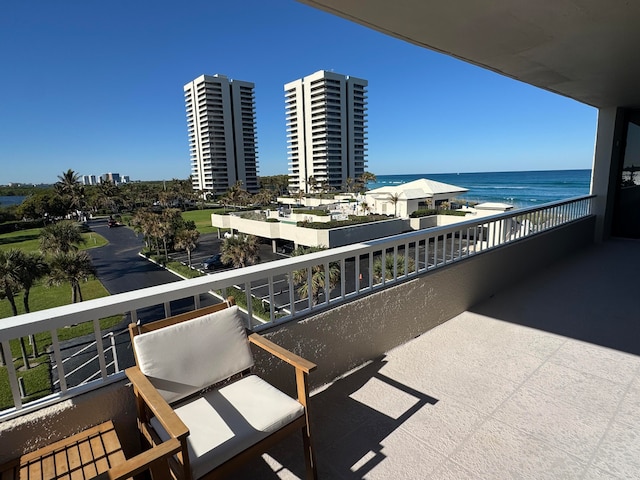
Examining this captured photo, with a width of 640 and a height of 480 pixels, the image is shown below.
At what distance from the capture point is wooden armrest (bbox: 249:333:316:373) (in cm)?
151

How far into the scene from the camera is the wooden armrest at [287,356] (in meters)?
1.51

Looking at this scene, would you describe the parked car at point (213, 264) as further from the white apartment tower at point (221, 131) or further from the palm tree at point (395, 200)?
the white apartment tower at point (221, 131)

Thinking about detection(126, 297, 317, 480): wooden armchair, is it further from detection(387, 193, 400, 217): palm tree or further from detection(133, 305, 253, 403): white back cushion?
detection(387, 193, 400, 217): palm tree

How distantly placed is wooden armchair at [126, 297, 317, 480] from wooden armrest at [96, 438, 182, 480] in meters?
0.07

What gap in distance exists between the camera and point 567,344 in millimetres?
2818

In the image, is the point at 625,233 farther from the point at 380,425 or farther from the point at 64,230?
the point at 64,230

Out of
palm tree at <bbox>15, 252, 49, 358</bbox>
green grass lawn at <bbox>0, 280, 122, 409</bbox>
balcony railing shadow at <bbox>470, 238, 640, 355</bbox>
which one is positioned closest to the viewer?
balcony railing shadow at <bbox>470, 238, 640, 355</bbox>

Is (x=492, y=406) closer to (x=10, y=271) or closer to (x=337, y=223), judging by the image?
(x=10, y=271)

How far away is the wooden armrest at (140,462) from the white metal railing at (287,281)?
0.58 m

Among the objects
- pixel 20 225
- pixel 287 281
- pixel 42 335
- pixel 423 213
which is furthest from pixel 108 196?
pixel 287 281

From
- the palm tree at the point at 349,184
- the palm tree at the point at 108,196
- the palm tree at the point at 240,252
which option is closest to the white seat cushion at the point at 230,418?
the palm tree at the point at 240,252

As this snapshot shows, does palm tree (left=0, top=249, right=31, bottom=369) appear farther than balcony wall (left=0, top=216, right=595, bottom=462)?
Yes

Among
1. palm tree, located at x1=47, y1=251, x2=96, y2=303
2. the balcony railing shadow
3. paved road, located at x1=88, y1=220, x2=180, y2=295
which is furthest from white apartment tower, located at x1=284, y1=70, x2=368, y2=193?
the balcony railing shadow

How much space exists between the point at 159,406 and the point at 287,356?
22.6 inches
